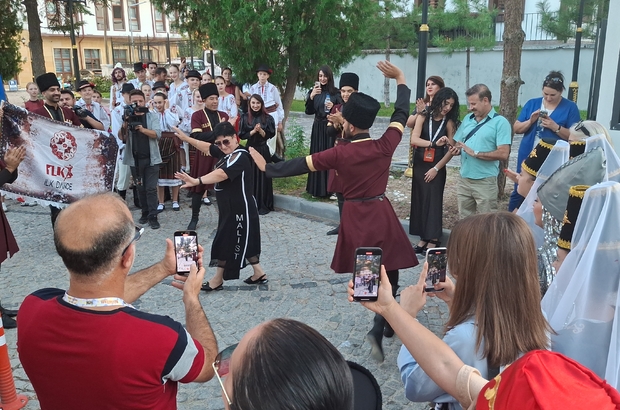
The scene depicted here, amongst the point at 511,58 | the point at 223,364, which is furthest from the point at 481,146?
the point at 223,364

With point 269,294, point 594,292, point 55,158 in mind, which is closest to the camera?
point 594,292

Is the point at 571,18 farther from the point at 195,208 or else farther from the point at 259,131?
the point at 195,208

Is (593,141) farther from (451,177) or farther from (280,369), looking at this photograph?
(451,177)

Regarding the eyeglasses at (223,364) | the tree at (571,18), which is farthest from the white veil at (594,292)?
the tree at (571,18)

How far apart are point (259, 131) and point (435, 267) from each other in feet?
19.2

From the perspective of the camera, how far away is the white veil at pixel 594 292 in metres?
2.14

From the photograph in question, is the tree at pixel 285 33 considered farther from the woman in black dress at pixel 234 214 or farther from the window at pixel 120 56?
the window at pixel 120 56

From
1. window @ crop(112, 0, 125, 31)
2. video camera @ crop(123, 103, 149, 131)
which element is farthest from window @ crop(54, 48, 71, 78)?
video camera @ crop(123, 103, 149, 131)

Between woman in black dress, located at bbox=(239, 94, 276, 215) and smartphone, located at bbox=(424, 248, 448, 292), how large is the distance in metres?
5.77

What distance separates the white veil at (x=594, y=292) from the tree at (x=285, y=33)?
7709 mm

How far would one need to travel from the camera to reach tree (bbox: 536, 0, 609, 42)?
14734mm

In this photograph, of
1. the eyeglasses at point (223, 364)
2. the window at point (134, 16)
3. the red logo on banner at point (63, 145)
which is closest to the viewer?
the eyeglasses at point (223, 364)

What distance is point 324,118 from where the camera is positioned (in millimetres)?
8414

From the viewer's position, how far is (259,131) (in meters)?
7.98
